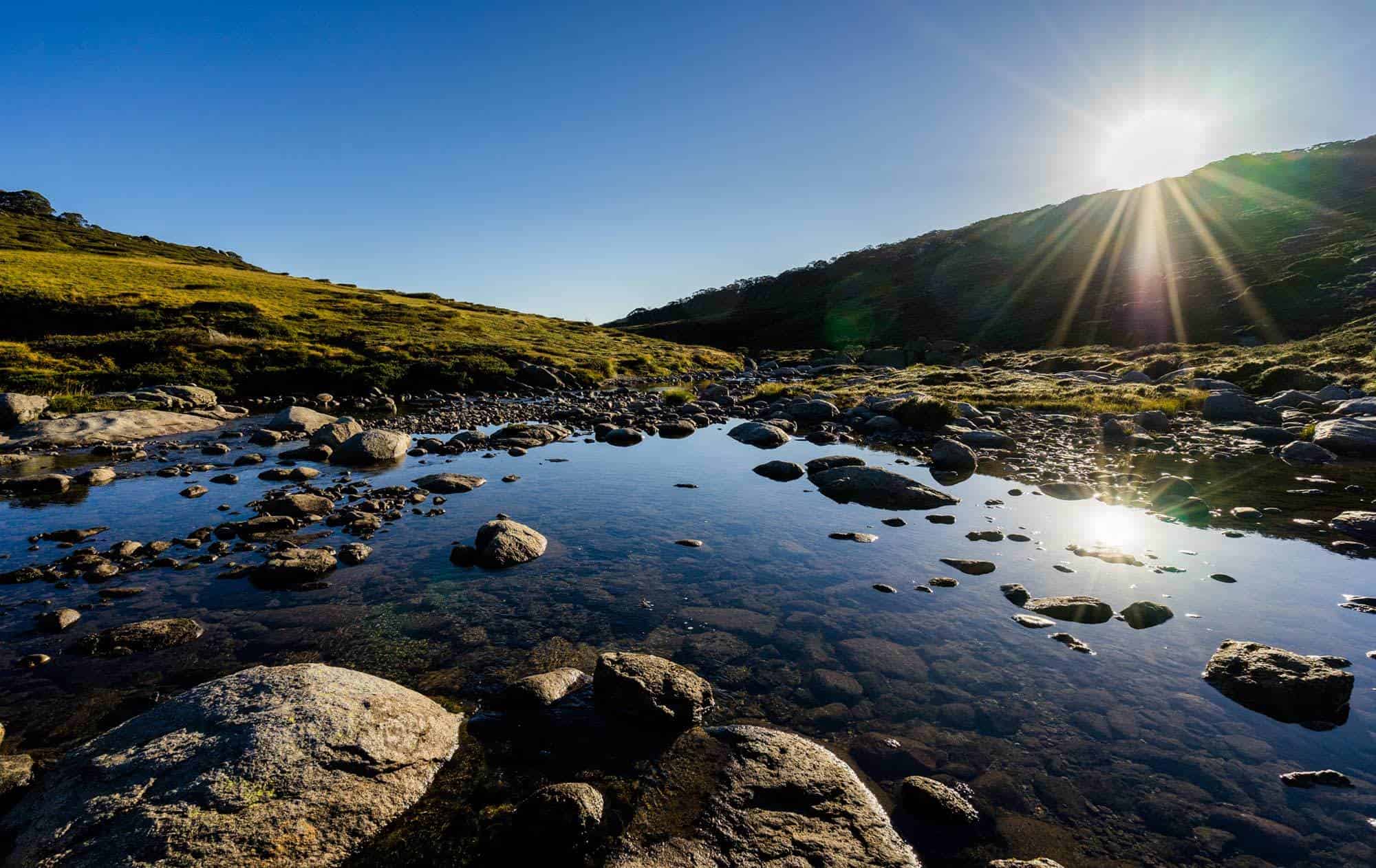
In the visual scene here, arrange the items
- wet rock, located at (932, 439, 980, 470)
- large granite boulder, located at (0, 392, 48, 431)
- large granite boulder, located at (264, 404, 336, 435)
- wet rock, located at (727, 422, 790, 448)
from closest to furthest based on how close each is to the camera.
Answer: wet rock, located at (932, 439, 980, 470)
large granite boulder, located at (0, 392, 48, 431)
large granite boulder, located at (264, 404, 336, 435)
wet rock, located at (727, 422, 790, 448)

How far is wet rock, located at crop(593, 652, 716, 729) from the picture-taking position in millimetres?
6121

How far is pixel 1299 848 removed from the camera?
477 centimetres

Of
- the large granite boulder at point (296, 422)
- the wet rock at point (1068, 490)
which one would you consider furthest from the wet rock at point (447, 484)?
the wet rock at point (1068, 490)

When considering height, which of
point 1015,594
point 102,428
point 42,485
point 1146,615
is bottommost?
point 42,485

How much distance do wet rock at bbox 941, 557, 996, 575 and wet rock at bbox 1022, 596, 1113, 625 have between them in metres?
1.40

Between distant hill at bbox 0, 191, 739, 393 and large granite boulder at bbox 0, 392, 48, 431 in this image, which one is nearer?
large granite boulder at bbox 0, 392, 48, 431

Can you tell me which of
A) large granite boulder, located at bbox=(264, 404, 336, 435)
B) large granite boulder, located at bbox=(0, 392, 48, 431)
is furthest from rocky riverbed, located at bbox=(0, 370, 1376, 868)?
large granite boulder, located at bbox=(0, 392, 48, 431)

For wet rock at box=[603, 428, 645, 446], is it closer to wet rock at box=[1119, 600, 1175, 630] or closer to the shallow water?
the shallow water

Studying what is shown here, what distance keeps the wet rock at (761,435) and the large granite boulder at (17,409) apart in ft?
100.0

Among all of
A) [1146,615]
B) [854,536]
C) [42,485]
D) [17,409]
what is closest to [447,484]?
[42,485]

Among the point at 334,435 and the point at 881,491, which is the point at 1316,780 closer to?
the point at 881,491

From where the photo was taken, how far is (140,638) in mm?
7719

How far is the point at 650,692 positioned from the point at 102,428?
2789cm

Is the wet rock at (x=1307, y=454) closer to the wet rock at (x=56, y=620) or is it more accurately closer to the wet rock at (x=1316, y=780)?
the wet rock at (x=1316, y=780)
